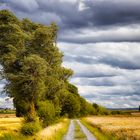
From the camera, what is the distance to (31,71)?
69375 mm

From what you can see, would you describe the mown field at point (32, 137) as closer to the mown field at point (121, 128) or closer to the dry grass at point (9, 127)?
the dry grass at point (9, 127)

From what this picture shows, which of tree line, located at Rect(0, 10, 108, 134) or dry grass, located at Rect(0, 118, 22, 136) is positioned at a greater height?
tree line, located at Rect(0, 10, 108, 134)

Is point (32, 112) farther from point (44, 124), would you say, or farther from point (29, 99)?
point (44, 124)

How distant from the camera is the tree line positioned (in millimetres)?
69125

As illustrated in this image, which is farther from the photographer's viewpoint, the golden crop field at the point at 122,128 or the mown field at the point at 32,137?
the golden crop field at the point at 122,128

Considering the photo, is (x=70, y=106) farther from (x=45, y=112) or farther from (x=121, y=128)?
(x=121, y=128)

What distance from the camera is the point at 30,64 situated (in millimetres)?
68125

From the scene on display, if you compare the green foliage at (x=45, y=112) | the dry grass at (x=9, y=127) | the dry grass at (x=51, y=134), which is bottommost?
the dry grass at (x=51, y=134)

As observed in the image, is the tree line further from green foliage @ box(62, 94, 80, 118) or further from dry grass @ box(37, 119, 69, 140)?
green foliage @ box(62, 94, 80, 118)

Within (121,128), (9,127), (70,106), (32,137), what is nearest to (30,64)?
(9,127)

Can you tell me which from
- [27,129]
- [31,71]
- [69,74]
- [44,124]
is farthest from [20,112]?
[27,129]

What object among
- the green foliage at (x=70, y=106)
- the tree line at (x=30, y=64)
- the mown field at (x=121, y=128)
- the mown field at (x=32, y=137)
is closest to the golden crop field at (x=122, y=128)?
the mown field at (x=121, y=128)

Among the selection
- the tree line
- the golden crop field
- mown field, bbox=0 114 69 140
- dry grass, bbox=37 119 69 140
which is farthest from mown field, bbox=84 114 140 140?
the tree line

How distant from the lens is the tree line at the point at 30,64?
69.1 metres
